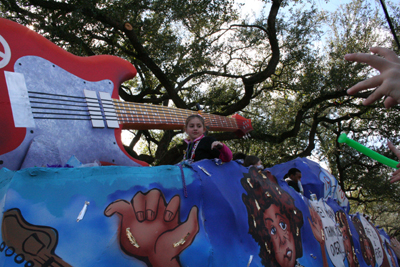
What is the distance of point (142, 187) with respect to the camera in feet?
6.15

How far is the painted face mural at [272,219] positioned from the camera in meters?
2.44

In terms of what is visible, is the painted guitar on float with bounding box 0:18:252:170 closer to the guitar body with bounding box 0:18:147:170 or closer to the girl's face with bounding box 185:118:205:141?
the guitar body with bounding box 0:18:147:170

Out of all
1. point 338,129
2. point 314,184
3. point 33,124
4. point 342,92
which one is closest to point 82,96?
point 33,124

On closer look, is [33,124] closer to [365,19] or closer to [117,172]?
[117,172]

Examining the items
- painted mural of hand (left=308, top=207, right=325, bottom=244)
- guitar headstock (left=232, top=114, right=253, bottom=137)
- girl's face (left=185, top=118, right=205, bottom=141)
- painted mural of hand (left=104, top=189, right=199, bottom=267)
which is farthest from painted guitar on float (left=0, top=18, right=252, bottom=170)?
guitar headstock (left=232, top=114, right=253, bottom=137)

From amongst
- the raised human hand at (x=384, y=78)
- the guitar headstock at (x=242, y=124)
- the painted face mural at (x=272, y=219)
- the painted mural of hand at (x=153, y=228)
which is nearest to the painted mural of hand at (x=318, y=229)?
the painted face mural at (x=272, y=219)

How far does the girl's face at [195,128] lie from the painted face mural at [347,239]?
97.8 inches

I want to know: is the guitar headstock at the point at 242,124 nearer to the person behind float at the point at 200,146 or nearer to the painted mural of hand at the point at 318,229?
the painted mural of hand at the point at 318,229

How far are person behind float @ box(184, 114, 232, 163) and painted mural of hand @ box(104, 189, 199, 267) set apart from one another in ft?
2.06

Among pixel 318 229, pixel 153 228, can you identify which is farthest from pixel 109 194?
pixel 318 229

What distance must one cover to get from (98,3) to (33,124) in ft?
15.3

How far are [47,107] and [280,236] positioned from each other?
2.36 metres

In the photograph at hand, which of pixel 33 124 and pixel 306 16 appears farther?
pixel 306 16

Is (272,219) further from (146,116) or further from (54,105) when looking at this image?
(54,105)
